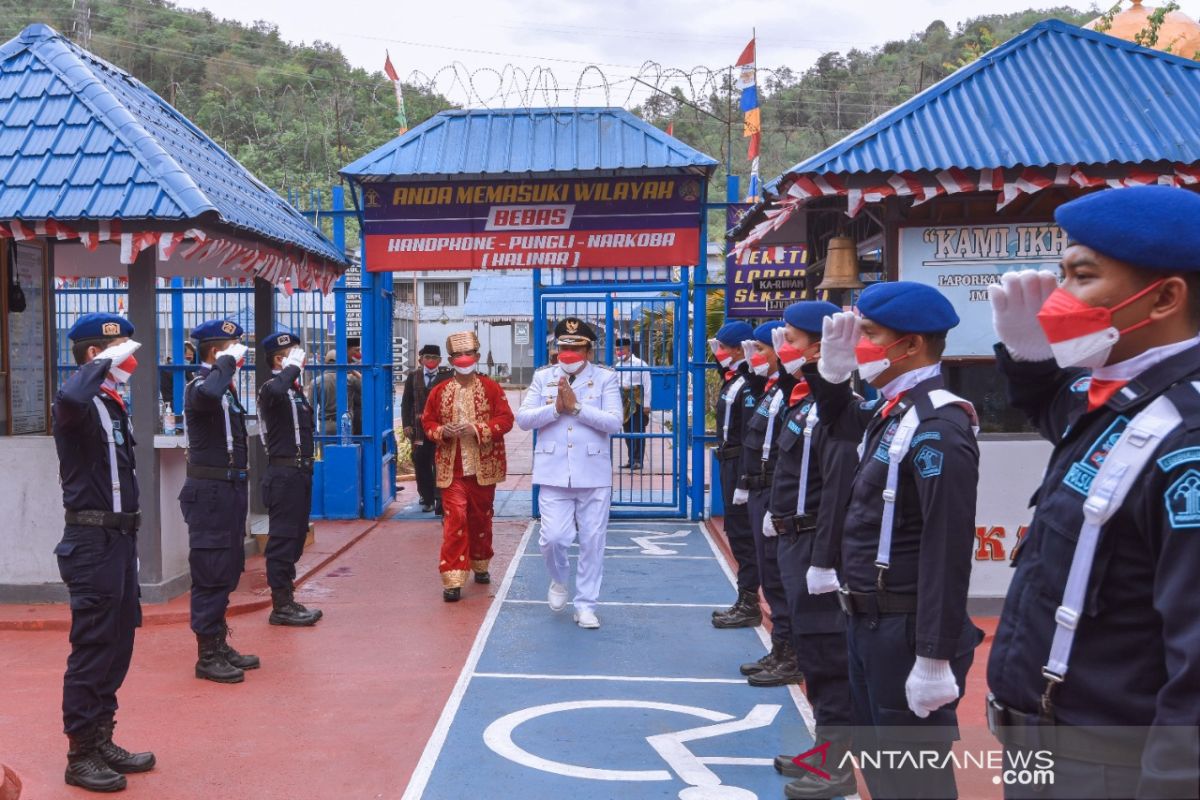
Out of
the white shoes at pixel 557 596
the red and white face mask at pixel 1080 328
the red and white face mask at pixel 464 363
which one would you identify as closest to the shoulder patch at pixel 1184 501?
the red and white face mask at pixel 1080 328

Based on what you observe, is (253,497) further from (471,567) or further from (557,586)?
(557,586)

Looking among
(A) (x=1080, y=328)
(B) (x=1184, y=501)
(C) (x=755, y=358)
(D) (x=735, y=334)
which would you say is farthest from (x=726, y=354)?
(B) (x=1184, y=501)

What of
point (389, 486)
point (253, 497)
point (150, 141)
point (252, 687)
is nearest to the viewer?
point (252, 687)

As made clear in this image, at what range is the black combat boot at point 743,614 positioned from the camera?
288 inches

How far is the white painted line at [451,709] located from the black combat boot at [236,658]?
4.07 feet

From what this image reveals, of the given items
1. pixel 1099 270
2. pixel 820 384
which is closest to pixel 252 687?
pixel 820 384

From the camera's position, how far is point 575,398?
24.4ft

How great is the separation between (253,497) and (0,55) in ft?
13.8

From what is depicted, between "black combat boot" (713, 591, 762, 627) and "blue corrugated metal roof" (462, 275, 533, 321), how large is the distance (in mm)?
20414

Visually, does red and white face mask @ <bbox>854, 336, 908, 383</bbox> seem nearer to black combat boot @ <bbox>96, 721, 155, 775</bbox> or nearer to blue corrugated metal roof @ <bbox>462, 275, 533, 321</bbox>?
black combat boot @ <bbox>96, 721, 155, 775</bbox>

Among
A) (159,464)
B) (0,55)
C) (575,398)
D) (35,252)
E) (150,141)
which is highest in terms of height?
(0,55)

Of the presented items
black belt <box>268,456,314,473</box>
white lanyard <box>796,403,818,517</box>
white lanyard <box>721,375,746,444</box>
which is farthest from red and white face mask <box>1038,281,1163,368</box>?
black belt <box>268,456,314,473</box>

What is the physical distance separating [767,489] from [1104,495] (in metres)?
3.92

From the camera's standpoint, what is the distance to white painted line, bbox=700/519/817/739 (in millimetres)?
5355
